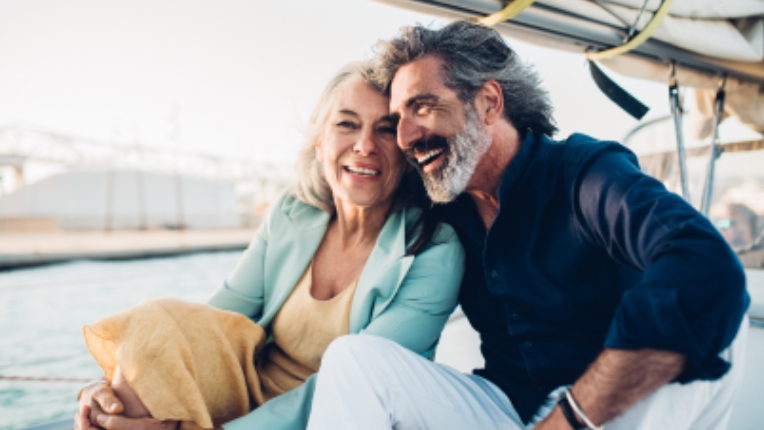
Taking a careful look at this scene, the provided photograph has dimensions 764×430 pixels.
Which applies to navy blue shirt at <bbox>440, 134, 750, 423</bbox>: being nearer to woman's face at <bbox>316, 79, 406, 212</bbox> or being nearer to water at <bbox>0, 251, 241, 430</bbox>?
woman's face at <bbox>316, 79, 406, 212</bbox>

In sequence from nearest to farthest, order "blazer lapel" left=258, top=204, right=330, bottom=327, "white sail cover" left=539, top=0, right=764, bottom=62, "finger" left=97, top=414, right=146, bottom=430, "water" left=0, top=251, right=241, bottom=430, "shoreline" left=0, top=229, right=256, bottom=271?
1. "finger" left=97, top=414, right=146, bottom=430
2. "blazer lapel" left=258, top=204, right=330, bottom=327
3. "white sail cover" left=539, top=0, right=764, bottom=62
4. "water" left=0, top=251, right=241, bottom=430
5. "shoreline" left=0, top=229, right=256, bottom=271

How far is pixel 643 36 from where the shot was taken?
5.66 feet

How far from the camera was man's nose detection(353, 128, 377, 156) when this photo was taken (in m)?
1.52

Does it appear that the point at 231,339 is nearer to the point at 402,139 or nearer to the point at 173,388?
the point at 173,388

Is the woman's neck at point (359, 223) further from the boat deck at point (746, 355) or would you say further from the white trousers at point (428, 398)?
the boat deck at point (746, 355)

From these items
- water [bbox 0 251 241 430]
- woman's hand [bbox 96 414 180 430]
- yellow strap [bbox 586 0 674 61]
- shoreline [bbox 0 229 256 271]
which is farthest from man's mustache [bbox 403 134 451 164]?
shoreline [bbox 0 229 256 271]

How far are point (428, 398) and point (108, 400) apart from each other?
32.7 inches

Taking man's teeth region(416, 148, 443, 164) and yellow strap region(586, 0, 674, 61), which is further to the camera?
yellow strap region(586, 0, 674, 61)

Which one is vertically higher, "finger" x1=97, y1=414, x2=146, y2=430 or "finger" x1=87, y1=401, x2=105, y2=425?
"finger" x1=97, y1=414, x2=146, y2=430

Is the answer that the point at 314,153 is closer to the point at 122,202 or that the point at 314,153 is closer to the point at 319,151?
the point at 319,151

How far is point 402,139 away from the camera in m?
1.44

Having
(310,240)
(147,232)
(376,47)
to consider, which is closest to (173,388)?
(310,240)

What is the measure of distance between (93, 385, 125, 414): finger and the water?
5.94 feet

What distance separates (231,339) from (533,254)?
0.95m
